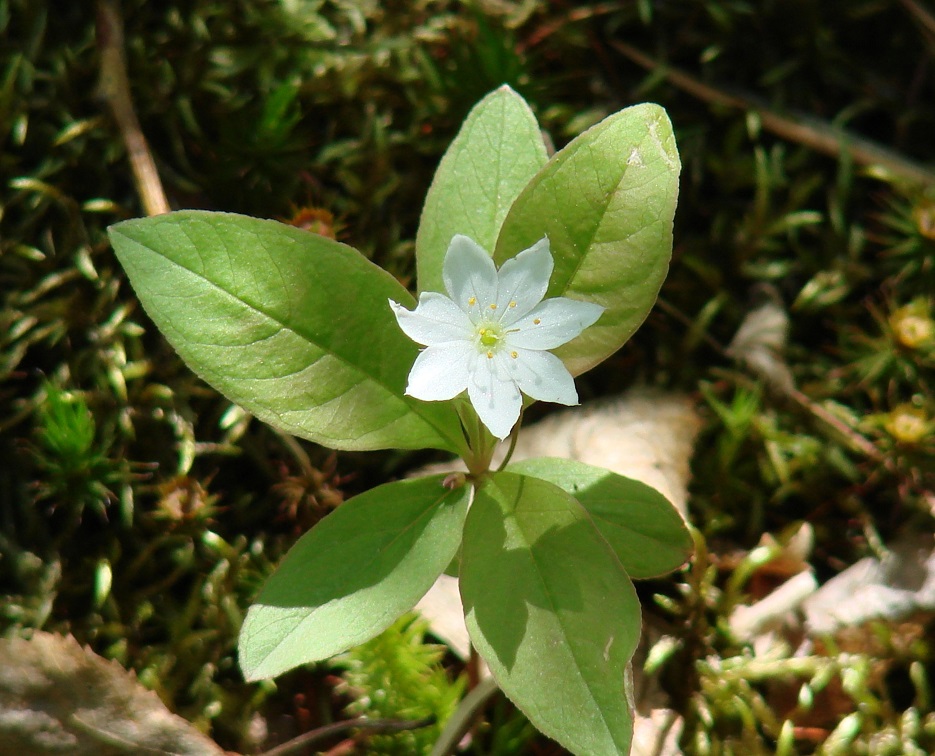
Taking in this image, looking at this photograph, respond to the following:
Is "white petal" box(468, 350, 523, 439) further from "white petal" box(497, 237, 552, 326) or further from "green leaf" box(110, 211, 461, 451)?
"green leaf" box(110, 211, 461, 451)

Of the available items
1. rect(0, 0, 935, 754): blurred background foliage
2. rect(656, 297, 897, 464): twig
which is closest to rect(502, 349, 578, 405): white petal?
rect(0, 0, 935, 754): blurred background foliage

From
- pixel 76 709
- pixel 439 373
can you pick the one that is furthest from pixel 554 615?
pixel 76 709

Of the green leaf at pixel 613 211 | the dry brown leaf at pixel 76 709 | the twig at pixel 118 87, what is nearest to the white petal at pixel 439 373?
the green leaf at pixel 613 211

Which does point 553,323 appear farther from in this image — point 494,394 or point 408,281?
point 408,281

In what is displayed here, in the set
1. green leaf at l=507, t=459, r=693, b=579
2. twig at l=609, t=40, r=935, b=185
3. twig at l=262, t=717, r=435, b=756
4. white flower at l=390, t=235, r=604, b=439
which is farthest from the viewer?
twig at l=609, t=40, r=935, b=185

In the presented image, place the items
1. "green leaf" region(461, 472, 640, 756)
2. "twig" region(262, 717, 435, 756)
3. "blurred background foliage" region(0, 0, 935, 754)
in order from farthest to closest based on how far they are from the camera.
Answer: "blurred background foliage" region(0, 0, 935, 754)
"twig" region(262, 717, 435, 756)
"green leaf" region(461, 472, 640, 756)

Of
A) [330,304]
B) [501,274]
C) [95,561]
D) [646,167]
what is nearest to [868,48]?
[646,167]
